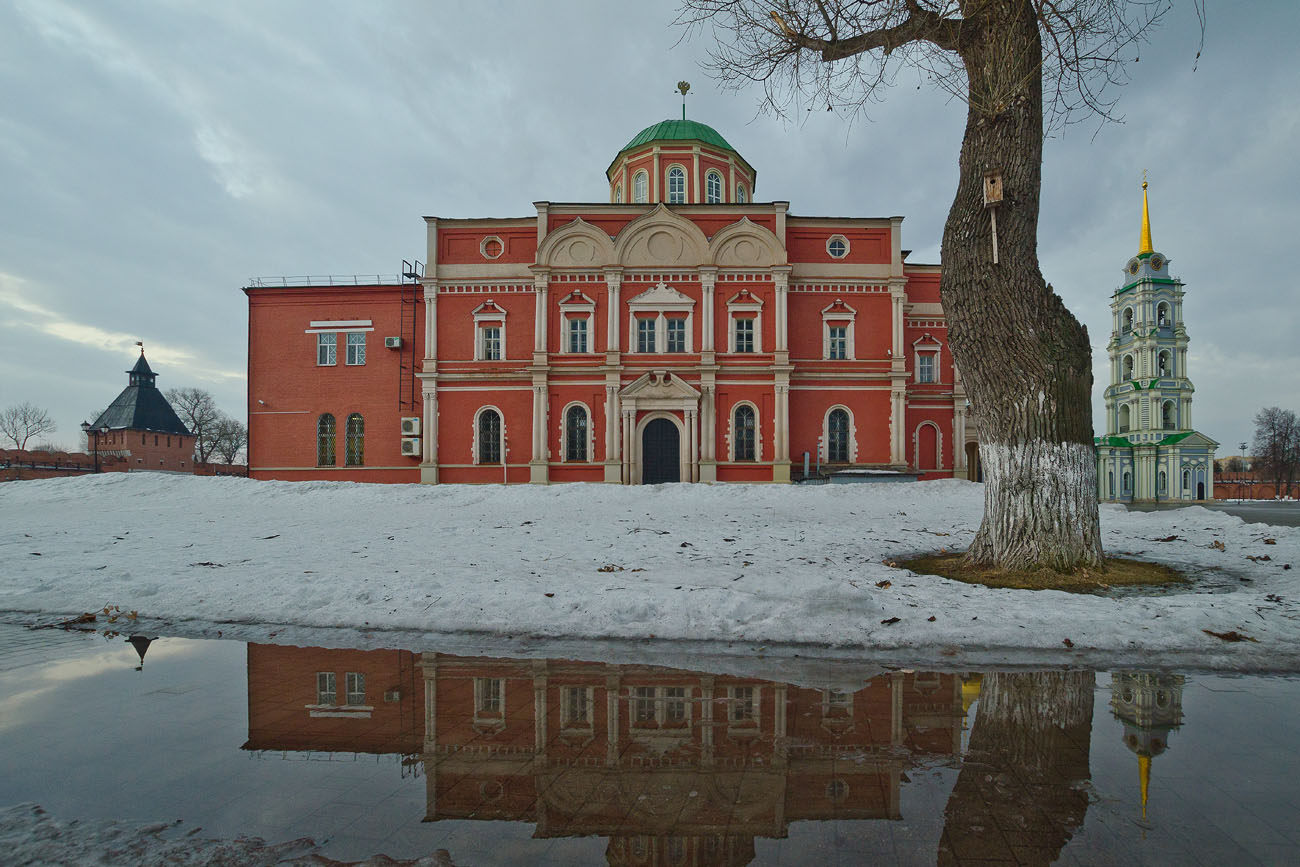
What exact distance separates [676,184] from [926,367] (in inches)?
534

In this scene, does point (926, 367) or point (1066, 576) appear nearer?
point (1066, 576)

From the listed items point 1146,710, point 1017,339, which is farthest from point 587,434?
point 1146,710

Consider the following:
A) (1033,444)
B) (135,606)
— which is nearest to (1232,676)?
(1033,444)

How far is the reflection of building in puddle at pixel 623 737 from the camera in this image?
264 cm

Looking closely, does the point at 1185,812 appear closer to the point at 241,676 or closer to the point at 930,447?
the point at 241,676

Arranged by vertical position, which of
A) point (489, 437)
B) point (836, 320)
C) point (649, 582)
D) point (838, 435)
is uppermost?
point (836, 320)

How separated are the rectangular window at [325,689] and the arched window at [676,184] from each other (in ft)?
88.5

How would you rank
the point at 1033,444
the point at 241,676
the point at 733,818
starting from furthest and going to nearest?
the point at 1033,444 → the point at 241,676 → the point at 733,818

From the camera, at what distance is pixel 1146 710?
384 cm

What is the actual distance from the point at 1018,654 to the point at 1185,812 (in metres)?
2.38

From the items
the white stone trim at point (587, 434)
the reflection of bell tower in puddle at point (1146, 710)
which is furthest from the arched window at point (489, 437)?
the reflection of bell tower in puddle at point (1146, 710)

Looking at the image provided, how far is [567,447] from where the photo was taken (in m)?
24.6

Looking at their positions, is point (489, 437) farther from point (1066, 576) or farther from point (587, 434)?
point (1066, 576)

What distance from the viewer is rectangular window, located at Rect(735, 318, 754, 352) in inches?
964
